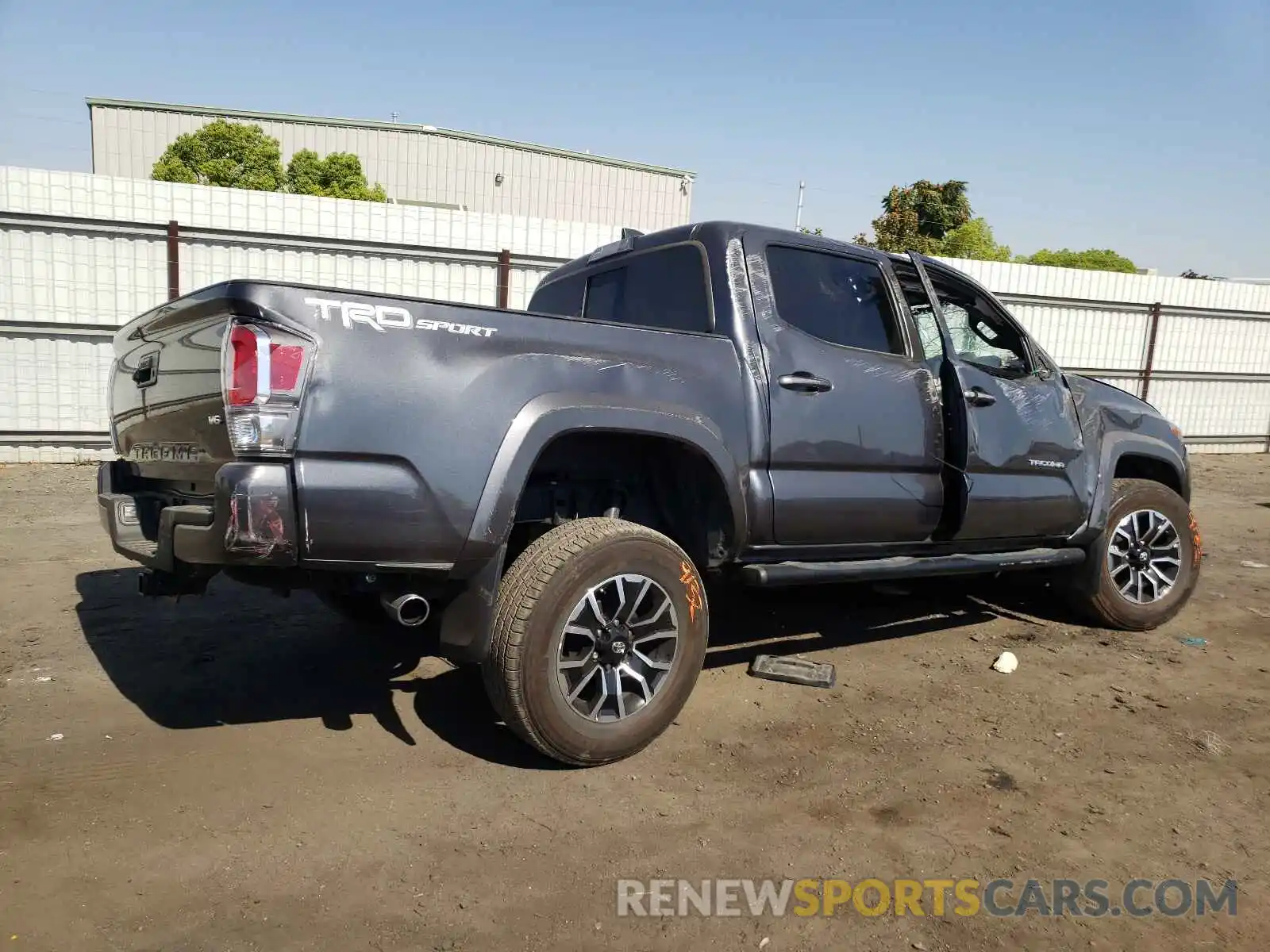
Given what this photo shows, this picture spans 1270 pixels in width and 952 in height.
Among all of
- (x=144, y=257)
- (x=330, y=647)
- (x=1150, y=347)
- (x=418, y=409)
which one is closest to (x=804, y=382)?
(x=418, y=409)

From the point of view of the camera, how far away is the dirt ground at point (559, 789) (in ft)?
7.68

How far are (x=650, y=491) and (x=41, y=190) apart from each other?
28.8 feet

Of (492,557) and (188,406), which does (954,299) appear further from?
(188,406)

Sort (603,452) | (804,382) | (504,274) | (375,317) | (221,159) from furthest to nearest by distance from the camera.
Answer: (221,159) < (504,274) < (804,382) < (603,452) < (375,317)

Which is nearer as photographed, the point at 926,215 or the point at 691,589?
the point at 691,589

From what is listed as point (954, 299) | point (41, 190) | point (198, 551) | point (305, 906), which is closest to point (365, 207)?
point (41, 190)

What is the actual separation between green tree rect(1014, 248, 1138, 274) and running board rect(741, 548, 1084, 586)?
33.8m

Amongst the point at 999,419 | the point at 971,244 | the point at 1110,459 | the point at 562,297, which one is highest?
the point at 971,244

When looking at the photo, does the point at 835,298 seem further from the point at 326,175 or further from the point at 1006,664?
the point at 326,175

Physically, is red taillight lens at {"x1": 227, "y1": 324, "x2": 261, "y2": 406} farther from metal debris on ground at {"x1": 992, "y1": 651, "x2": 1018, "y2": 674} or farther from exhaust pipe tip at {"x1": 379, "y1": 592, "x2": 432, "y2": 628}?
metal debris on ground at {"x1": 992, "y1": 651, "x2": 1018, "y2": 674}

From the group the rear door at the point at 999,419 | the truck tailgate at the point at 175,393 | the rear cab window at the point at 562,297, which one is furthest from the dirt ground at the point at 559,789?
the rear cab window at the point at 562,297

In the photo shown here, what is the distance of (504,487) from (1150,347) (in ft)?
48.0

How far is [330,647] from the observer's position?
14.4ft

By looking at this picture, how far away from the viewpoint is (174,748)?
325 centimetres
